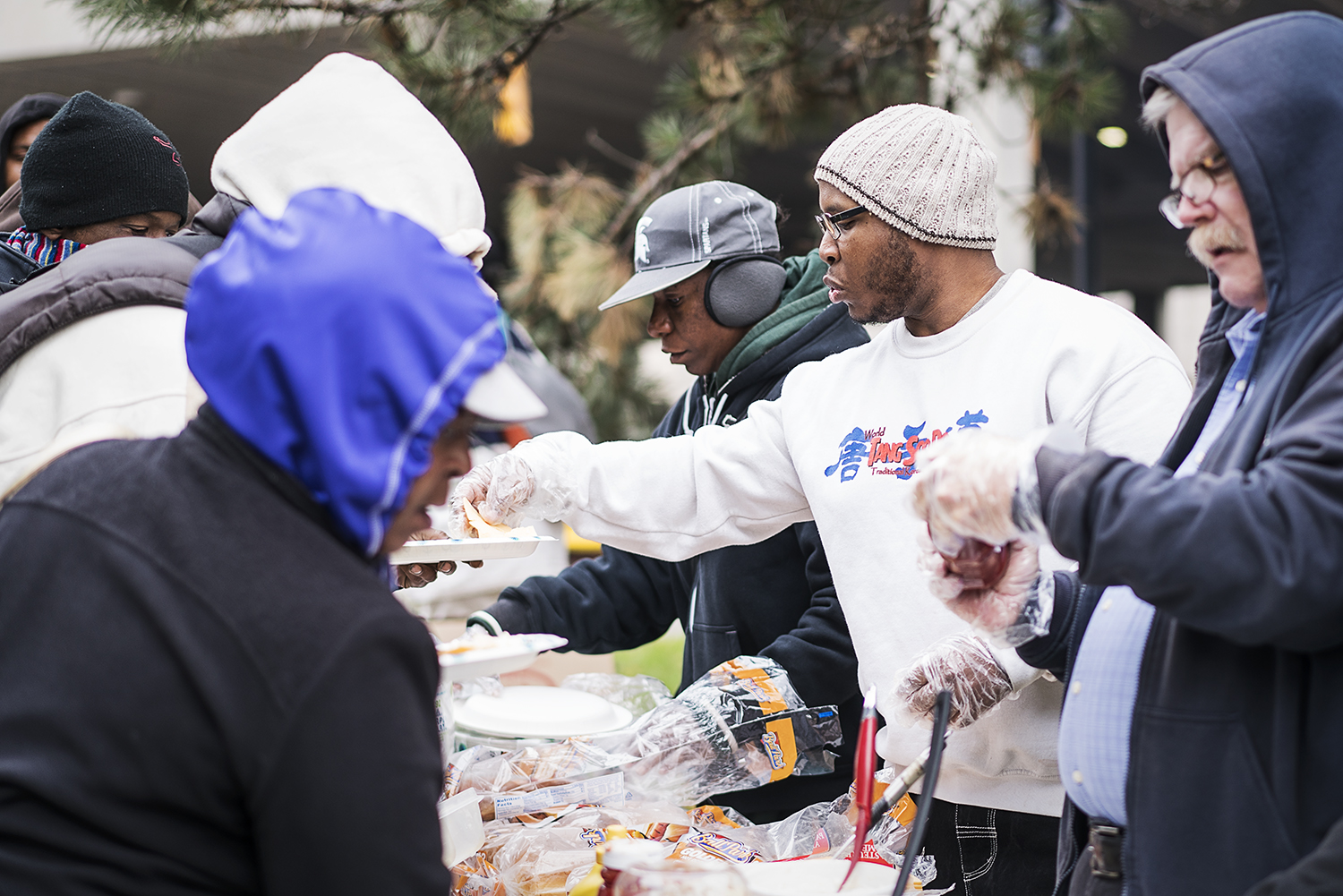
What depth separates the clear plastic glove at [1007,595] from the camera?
4.69 feet

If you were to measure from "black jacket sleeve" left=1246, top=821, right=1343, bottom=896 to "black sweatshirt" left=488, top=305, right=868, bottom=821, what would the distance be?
1.11 meters

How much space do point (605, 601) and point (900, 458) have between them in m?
0.97

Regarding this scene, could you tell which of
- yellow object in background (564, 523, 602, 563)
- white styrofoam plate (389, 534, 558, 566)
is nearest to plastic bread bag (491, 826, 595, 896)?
white styrofoam plate (389, 534, 558, 566)

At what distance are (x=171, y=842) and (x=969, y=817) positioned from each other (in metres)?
1.33

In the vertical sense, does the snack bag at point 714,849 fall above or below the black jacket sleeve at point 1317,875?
below

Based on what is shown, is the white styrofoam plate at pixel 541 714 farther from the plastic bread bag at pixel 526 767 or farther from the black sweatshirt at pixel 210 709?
the black sweatshirt at pixel 210 709

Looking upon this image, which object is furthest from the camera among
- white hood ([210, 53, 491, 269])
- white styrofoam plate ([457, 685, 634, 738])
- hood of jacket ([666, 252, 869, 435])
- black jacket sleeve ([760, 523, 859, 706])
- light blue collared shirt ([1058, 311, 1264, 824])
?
hood of jacket ([666, 252, 869, 435])

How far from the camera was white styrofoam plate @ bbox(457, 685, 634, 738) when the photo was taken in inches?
78.9

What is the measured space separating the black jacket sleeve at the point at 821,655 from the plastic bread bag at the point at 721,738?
0.24 ft

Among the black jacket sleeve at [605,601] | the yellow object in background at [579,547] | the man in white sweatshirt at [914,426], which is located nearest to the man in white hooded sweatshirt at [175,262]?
the man in white sweatshirt at [914,426]

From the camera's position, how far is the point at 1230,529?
41.7 inches

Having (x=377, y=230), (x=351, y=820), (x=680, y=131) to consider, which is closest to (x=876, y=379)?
(x=377, y=230)

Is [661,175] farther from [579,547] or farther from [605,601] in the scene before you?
[579,547]

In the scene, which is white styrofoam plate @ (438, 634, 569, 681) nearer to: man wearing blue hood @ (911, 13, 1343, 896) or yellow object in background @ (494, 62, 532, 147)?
man wearing blue hood @ (911, 13, 1343, 896)
